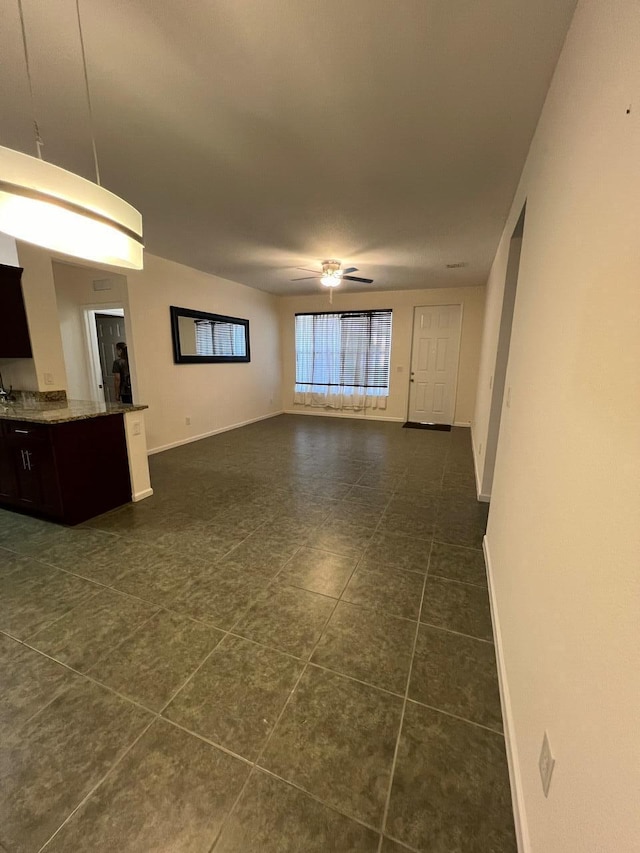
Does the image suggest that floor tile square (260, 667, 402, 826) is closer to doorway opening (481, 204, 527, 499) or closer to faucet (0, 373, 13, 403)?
doorway opening (481, 204, 527, 499)

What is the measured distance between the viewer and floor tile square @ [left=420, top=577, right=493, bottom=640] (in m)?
1.80

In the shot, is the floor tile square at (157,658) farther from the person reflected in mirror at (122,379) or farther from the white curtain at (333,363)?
the white curtain at (333,363)

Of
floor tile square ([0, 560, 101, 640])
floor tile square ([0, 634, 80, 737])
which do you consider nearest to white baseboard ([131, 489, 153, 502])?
floor tile square ([0, 560, 101, 640])

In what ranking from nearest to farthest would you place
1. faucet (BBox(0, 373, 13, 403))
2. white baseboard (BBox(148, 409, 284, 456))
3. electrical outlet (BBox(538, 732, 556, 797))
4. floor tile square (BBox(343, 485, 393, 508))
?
electrical outlet (BBox(538, 732, 556, 797)) < floor tile square (BBox(343, 485, 393, 508)) < faucet (BBox(0, 373, 13, 403)) < white baseboard (BBox(148, 409, 284, 456))

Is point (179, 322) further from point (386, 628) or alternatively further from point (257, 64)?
point (386, 628)

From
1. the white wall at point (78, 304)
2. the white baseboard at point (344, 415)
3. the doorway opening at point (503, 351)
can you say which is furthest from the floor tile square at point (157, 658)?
the white baseboard at point (344, 415)

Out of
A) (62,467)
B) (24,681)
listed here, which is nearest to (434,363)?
(62,467)

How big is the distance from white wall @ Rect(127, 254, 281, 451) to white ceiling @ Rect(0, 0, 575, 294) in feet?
5.29

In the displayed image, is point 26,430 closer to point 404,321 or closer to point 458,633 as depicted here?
point 458,633

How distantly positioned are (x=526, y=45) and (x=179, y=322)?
4531 millimetres

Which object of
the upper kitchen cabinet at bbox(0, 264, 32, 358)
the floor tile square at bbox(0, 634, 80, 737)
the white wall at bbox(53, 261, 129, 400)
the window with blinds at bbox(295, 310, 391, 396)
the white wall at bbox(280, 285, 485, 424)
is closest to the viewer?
the floor tile square at bbox(0, 634, 80, 737)

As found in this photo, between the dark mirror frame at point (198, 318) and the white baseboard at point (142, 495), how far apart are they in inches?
88.2

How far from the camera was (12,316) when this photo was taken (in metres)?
3.18

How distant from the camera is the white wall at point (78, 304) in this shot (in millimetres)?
4332
